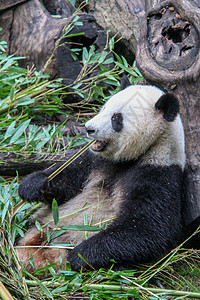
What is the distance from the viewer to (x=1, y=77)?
16.3 ft

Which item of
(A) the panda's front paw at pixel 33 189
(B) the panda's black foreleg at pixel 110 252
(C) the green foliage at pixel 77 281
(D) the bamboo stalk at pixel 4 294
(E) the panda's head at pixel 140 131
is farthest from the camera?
(A) the panda's front paw at pixel 33 189

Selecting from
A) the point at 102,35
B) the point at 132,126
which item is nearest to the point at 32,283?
the point at 132,126

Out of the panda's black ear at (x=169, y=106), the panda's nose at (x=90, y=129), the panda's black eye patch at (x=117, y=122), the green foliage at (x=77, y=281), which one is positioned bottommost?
the green foliage at (x=77, y=281)

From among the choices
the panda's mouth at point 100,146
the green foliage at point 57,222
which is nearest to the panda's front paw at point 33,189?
the green foliage at point 57,222

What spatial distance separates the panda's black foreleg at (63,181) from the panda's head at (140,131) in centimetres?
40

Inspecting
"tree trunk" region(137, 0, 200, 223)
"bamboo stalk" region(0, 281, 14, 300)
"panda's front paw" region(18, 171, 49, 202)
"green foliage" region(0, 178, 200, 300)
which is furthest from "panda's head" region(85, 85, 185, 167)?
"bamboo stalk" region(0, 281, 14, 300)

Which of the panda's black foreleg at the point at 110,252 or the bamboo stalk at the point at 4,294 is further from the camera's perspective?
the panda's black foreleg at the point at 110,252

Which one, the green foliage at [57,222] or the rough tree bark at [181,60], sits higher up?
the rough tree bark at [181,60]

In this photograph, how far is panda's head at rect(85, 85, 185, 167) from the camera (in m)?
3.39

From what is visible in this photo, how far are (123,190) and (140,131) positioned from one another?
0.51 m

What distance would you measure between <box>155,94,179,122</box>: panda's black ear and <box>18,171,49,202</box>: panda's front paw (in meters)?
1.20

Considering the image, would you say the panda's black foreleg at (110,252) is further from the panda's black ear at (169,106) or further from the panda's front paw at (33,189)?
the panda's black ear at (169,106)

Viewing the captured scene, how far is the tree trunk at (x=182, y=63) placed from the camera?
3.42 metres

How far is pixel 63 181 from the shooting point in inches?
149
